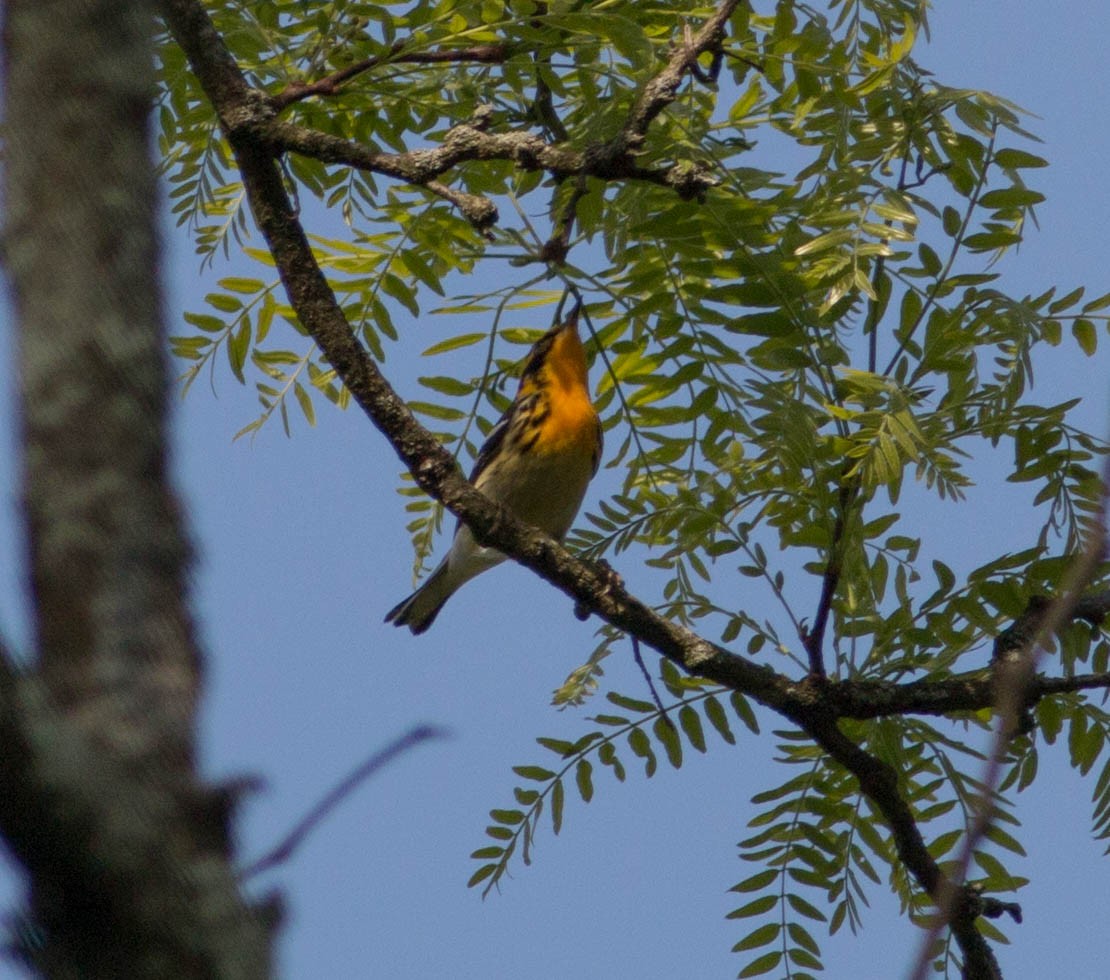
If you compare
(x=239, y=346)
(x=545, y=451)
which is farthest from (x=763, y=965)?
(x=545, y=451)

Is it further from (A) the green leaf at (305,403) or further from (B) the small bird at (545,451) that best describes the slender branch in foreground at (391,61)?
(B) the small bird at (545,451)

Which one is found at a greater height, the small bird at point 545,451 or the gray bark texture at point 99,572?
the small bird at point 545,451

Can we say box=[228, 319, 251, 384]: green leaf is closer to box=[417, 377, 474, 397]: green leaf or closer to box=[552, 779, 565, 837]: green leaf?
box=[417, 377, 474, 397]: green leaf

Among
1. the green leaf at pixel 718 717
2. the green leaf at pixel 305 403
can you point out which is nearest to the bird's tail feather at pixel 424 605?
the green leaf at pixel 305 403

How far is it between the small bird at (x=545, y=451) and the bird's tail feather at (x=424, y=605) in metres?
0.05

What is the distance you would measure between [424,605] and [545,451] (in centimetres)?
99

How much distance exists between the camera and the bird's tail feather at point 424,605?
6.68 m

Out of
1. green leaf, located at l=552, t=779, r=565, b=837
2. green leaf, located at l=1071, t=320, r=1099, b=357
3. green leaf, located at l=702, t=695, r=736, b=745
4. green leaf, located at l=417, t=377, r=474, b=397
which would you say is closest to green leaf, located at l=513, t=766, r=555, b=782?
green leaf, located at l=552, t=779, r=565, b=837

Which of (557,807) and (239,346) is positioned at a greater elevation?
(239,346)

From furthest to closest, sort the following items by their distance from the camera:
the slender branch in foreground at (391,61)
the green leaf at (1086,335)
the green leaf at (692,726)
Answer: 1. the green leaf at (692,726)
2. the green leaf at (1086,335)
3. the slender branch in foreground at (391,61)

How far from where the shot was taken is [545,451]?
632 centimetres

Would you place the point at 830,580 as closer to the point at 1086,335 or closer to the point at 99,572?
the point at 1086,335

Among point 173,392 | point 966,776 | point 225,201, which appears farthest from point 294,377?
point 173,392

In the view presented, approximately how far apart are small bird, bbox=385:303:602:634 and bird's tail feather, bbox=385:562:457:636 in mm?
51
